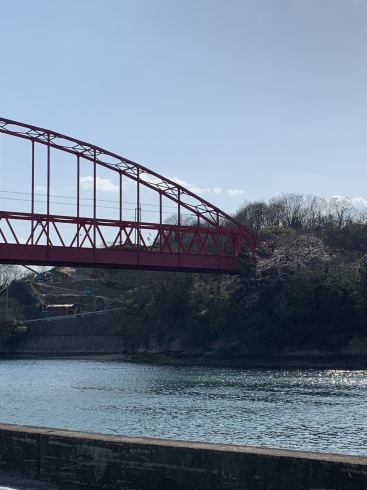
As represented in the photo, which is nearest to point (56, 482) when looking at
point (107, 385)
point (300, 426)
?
point (300, 426)

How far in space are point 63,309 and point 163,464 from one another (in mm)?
119944

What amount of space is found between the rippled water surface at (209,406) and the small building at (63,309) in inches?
2449

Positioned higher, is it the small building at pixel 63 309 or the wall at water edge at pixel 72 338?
the small building at pixel 63 309

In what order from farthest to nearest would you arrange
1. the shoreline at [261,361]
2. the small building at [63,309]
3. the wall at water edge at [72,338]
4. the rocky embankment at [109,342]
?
the small building at [63,309] → the wall at water edge at [72,338] → the rocky embankment at [109,342] → the shoreline at [261,361]

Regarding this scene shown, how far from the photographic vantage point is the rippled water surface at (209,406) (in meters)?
30.5

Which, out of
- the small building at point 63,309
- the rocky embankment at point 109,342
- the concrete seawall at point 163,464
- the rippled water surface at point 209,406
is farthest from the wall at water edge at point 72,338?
the concrete seawall at point 163,464

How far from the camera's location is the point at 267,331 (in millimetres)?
81125

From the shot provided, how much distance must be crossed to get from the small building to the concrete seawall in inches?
4591

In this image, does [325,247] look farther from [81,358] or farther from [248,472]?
[248,472]

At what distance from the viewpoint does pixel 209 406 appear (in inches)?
1622

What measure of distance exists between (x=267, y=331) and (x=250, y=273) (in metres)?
7.07

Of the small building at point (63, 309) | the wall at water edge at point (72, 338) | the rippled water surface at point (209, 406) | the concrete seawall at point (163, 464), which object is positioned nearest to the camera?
the concrete seawall at point (163, 464)

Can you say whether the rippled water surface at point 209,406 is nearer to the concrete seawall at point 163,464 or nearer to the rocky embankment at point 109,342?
the rocky embankment at point 109,342

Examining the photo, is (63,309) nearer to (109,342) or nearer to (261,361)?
(109,342)
